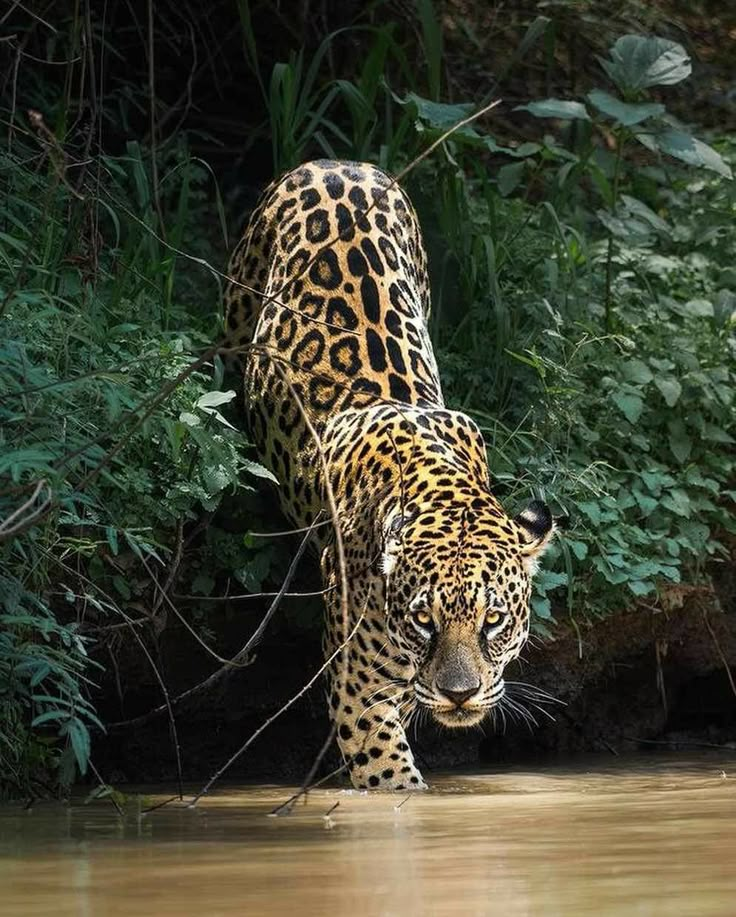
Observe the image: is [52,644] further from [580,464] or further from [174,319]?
[580,464]

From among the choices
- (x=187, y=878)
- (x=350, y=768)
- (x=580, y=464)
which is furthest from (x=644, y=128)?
(x=187, y=878)

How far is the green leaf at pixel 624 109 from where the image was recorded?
8.06 m

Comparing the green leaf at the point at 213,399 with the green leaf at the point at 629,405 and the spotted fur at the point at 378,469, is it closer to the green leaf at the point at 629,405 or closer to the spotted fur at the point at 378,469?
the spotted fur at the point at 378,469

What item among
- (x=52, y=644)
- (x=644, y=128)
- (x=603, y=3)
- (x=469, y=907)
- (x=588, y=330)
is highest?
(x=603, y=3)

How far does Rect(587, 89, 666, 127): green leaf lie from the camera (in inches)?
317

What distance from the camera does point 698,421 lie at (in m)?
7.72

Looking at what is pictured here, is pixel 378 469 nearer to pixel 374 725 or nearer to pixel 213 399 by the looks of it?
pixel 213 399

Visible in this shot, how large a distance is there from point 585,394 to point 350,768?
7.34ft

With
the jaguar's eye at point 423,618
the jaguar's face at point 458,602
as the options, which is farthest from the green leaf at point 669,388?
the jaguar's eye at point 423,618

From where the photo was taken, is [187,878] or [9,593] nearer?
[187,878]

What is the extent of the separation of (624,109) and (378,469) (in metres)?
2.64

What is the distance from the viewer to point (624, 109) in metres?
8.14

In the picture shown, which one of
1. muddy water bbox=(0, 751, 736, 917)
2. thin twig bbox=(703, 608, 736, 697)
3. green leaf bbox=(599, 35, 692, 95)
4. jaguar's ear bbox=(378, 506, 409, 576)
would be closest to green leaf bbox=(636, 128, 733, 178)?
green leaf bbox=(599, 35, 692, 95)

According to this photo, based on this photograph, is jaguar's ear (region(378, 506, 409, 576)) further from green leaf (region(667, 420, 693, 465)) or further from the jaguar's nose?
green leaf (region(667, 420, 693, 465))
